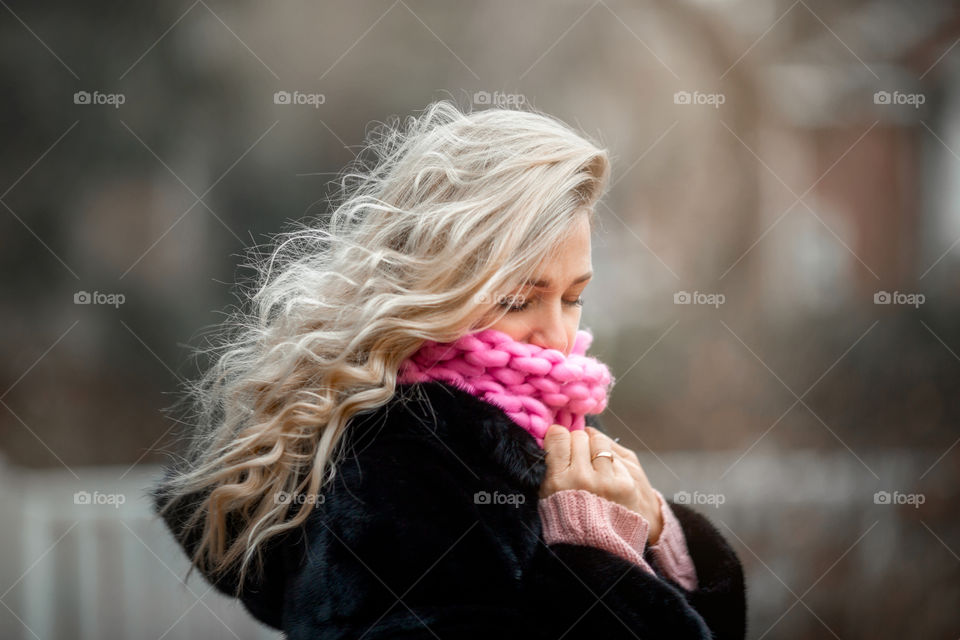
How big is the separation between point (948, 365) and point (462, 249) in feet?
4.86

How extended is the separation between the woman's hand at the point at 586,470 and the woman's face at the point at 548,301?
0.42 ft

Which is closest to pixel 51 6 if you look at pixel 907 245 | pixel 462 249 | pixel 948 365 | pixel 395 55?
pixel 395 55

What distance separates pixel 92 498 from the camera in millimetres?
1478

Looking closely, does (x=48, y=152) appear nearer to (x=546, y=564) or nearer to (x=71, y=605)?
(x=71, y=605)

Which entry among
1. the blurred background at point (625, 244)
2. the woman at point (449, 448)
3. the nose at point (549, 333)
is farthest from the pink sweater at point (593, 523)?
the blurred background at point (625, 244)

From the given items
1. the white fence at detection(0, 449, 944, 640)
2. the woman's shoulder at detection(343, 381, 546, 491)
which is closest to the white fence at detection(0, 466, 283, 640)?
the white fence at detection(0, 449, 944, 640)

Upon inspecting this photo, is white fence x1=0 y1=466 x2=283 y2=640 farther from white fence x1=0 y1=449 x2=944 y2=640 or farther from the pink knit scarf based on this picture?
the pink knit scarf

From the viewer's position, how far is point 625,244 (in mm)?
1735

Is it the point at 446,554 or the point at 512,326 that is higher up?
the point at 512,326

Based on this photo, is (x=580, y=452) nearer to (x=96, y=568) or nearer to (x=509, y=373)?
(x=509, y=373)

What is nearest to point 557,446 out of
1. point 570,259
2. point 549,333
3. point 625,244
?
point 549,333

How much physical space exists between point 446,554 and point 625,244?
1048 millimetres

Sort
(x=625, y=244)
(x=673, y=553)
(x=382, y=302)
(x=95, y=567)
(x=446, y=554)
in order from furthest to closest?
(x=625, y=244) → (x=95, y=567) → (x=673, y=553) → (x=382, y=302) → (x=446, y=554)

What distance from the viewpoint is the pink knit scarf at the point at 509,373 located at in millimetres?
990
